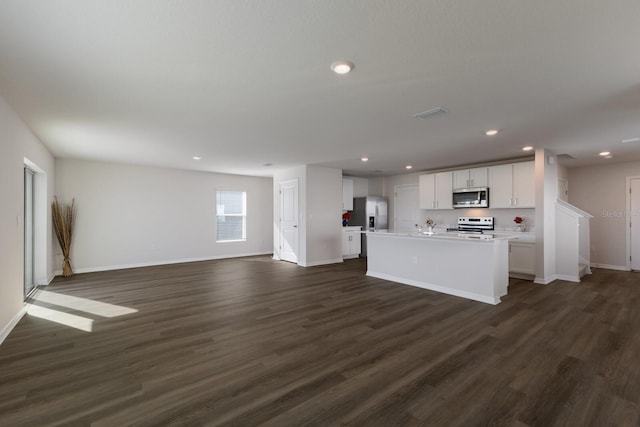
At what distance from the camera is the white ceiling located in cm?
175

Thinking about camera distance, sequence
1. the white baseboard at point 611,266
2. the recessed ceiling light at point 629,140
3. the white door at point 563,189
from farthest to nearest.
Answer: the white door at point 563,189 → the white baseboard at point 611,266 → the recessed ceiling light at point 629,140

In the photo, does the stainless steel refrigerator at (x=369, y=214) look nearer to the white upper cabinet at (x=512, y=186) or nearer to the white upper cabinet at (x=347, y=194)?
the white upper cabinet at (x=347, y=194)

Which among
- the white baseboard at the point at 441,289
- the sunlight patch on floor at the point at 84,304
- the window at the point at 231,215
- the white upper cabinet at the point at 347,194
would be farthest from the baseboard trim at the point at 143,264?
the white baseboard at the point at 441,289

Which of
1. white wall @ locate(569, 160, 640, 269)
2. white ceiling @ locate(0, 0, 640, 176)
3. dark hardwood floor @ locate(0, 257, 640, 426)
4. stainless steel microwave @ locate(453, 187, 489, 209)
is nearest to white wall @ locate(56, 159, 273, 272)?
white ceiling @ locate(0, 0, 640, 176)

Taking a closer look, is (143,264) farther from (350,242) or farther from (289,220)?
(350,242)

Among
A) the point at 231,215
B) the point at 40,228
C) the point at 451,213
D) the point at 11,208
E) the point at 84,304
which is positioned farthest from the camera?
the point at 231,215

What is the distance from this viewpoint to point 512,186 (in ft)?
20.0

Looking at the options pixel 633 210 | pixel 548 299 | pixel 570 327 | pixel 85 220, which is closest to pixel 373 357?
pixel 570 327

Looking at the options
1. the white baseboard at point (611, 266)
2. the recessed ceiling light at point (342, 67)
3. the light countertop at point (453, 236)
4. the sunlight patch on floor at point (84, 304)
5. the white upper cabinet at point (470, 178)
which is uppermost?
the recessed ceiling light at point (342, 67)

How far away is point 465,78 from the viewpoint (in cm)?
256

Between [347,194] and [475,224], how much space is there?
3532mm

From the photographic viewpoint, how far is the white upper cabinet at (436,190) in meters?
7.19

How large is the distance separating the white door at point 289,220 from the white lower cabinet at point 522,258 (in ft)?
15.2

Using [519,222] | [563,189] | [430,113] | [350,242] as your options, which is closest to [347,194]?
[350,242]
